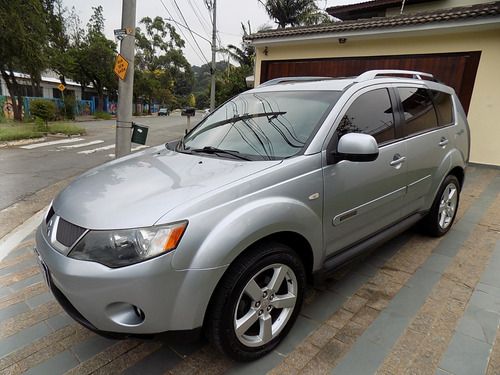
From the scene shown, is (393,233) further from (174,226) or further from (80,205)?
(80,205)

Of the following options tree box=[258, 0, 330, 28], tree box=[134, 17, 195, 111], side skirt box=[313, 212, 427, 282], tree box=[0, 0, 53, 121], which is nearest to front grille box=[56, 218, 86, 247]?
side skirt box=[313, 212, 427, 282]

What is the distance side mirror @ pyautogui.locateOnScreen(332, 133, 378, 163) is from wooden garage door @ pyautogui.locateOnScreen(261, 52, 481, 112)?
24.7 feet

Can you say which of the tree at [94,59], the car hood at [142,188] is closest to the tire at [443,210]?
the car hood at [142,188]

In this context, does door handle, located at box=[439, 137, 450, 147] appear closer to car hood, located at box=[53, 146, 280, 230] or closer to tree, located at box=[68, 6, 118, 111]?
car hood, located at box=[53, 146, 280, 230]

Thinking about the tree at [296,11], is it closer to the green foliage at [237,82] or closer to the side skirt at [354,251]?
the green foliage at [237,82]

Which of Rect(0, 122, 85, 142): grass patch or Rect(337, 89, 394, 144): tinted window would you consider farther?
Rect(0, 122, 85, 142): grass patch

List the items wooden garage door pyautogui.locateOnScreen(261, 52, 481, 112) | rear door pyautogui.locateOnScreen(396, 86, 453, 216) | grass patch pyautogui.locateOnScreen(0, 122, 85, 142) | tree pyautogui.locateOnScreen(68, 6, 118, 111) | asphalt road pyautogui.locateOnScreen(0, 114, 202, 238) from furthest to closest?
tree pyautogui.locateOnScreen(68, 6, 118, 111) < grass patch pyautogui.locateOnScreen(0, 122, 85, 142) < wooden garage door pyautogui.locateOnScreen(261, 52, 481, 112) < asphalt road pyautogui.locateOnScreen(0, 114, 202, 238) < rear door pyautogui.locateOnScreen(396, 86, 453, 216)

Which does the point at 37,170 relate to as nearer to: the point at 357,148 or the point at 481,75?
the point at 357,148

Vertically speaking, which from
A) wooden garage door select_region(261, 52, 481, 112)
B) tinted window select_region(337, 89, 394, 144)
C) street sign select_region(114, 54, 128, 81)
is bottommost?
tinted window select_region(337, 89, 394, 144)

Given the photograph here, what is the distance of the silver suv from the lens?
5.20 ft

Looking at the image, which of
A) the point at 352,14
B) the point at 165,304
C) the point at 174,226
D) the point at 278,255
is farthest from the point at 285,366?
the point at 352,14

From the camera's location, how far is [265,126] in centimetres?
254

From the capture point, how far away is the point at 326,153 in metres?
2.21

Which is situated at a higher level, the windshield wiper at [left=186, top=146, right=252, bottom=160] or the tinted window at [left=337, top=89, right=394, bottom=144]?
the tinted window at [left=337, top=89, right=394, bottom=144]
